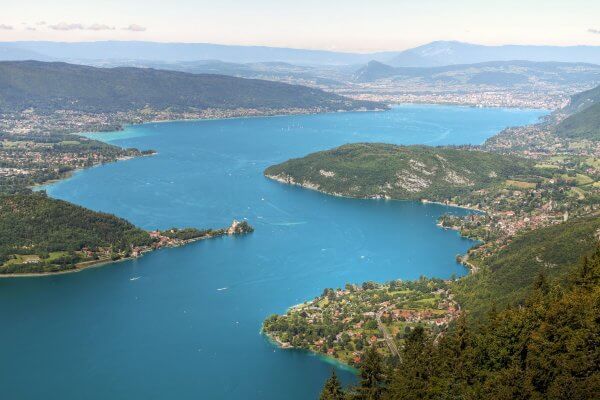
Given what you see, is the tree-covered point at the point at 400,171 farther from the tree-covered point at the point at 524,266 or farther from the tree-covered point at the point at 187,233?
the tree-covered point at the point at 524,266

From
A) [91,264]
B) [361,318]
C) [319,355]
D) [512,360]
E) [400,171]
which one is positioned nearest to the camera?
[512,360]

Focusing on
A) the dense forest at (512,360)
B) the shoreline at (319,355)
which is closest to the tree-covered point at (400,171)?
the shoreline at (319,355)

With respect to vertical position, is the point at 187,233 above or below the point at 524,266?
below

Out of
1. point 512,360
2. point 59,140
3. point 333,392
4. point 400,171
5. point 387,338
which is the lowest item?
point 387,338

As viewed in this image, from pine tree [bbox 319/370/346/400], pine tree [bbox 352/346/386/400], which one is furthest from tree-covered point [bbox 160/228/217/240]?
pine tree [bbox 352/346/386/400]

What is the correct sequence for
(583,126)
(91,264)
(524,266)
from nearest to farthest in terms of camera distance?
1. (524,266)
2. (91,264)
3. (583,126)

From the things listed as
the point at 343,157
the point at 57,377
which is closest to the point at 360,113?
the point at 343,157

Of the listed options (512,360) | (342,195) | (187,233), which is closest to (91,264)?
(187,233)

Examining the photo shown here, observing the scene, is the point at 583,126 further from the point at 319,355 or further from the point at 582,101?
the point at 319,355
